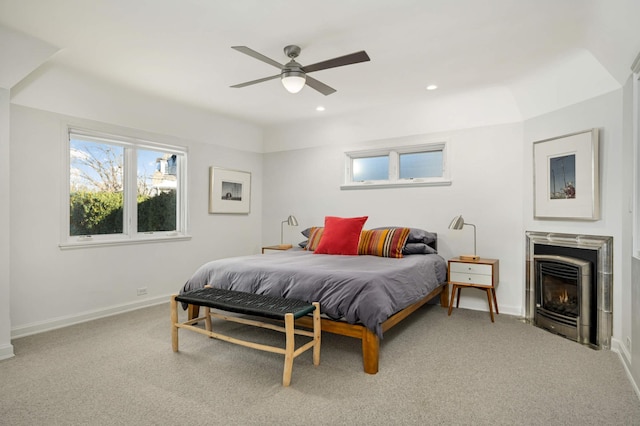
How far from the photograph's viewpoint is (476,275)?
392cm

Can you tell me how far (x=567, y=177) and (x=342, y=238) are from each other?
7.52ft

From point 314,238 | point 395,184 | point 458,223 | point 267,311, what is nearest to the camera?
point 267,311

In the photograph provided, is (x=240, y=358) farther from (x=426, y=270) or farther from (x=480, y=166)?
(x=480, y=166)

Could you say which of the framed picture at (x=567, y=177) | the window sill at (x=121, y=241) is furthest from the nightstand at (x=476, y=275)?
the window sill at (x=121, y=241)

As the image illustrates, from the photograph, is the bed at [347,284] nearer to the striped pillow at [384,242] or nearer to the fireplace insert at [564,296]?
the striped pillow at [384,242]

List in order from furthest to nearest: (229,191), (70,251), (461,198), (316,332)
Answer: (229,191)
(461,198)
(70,251)
(316,332)

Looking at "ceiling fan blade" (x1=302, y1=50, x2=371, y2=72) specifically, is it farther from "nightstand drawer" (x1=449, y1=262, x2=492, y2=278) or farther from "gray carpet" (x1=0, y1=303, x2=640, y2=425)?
"nightstand drawer" (x1=449, y1=262, x2=492, y2=278)

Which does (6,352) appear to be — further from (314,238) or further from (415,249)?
(415,249)

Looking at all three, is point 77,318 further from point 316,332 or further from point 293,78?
point 293,78

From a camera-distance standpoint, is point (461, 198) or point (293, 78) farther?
point (461, 198)

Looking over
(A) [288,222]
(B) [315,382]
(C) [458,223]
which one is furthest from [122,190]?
(C) [458,223]

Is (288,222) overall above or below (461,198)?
below

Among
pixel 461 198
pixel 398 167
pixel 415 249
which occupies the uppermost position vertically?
pixel 398 167

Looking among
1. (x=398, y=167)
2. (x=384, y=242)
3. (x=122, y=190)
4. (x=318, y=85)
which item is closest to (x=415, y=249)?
(x=384, y=242)
